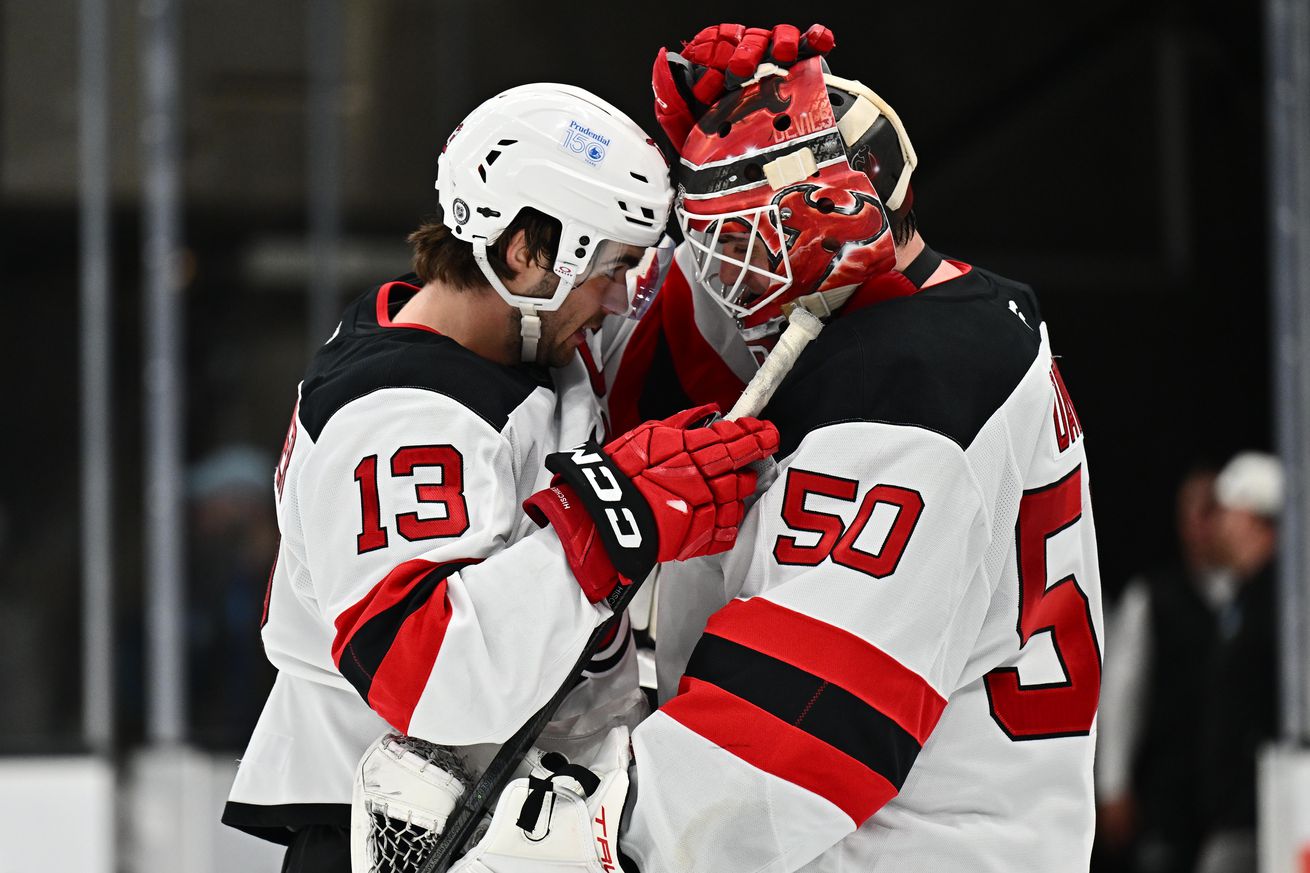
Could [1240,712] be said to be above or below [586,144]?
below

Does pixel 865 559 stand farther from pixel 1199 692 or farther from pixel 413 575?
pixel 1199 692

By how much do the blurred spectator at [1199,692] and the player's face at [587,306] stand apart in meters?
2.61

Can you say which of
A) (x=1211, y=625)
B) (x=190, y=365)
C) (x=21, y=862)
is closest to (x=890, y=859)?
(x=21, y=862)

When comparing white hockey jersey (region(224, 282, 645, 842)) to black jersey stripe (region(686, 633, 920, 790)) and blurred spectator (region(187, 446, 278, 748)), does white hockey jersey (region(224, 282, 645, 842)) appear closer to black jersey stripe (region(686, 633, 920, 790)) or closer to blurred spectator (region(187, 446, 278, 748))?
black jersey stripe (region(686, 633, 920, 790))

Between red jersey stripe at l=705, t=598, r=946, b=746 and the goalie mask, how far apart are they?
1.04 ft

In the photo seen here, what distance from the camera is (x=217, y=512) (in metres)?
4.73

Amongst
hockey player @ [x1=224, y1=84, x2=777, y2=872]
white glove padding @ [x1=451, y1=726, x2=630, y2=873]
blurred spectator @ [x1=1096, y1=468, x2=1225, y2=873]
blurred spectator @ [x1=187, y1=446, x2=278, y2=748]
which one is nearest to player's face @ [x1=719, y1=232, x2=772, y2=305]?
hockey player @ [x1=224, y1=84, x2=777, y2=872]

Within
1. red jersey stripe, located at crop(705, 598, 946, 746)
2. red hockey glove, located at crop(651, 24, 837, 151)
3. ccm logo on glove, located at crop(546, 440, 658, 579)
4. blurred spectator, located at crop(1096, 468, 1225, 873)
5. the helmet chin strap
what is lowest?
blurred spectator, located at crop(1096, 468, 1225, 873)

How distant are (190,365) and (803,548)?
3.79 metres

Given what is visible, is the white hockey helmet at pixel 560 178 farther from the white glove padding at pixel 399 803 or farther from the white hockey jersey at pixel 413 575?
the white glove padding at pixel 399 803

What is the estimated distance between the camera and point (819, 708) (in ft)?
4.80

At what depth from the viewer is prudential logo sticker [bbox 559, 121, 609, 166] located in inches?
63.6

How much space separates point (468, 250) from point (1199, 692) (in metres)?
3.18

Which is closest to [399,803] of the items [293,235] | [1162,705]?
[1162,705]
